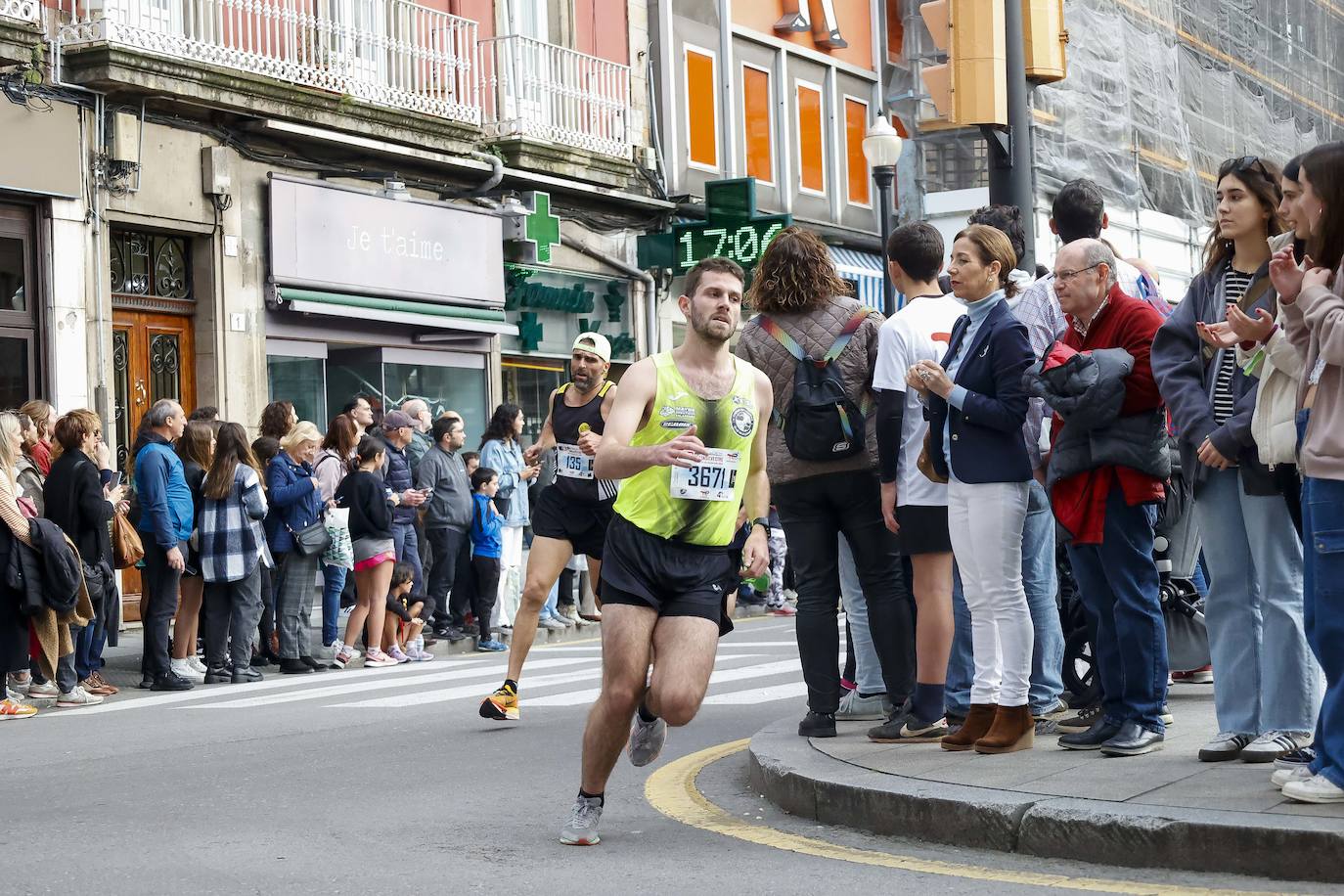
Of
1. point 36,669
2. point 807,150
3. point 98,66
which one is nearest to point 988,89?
point 36,669

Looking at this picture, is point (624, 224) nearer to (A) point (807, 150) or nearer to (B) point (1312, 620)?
(A) point (807, 150)

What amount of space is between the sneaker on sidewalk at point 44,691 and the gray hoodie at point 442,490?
401 centimetres

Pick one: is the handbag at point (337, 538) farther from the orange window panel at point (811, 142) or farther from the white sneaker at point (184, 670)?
the orange window panel at point (811, 142)

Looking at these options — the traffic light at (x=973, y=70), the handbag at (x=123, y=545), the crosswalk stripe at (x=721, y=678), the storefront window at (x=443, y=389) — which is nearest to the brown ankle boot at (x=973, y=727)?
the crosswalk stripe at (x=721, y=678)

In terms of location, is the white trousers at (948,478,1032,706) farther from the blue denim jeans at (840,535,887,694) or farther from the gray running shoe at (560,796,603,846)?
the gray running shoe at (560,796,603,846)

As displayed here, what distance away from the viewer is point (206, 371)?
64.3 ft

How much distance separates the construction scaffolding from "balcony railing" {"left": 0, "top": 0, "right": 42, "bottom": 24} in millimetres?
17309

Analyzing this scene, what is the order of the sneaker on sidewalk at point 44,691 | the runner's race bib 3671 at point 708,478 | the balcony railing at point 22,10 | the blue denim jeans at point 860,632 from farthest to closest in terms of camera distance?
the balcony railing at point 22,10 < the sneaker on sidewalk at point 44,691 < the blue denim jeans at point 860,632 < the runner's race bib 3671 at point 708,478

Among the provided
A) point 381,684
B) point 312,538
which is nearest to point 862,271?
point 312,538

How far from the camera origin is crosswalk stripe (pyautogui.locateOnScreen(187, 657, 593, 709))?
12203 mm

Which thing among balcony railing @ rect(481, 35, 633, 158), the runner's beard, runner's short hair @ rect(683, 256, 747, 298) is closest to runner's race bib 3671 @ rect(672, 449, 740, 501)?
the runner's beard

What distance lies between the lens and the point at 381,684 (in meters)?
13.2

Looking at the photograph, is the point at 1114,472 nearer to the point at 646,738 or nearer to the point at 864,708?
the point at 646,738

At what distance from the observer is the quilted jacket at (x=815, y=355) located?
8.09m
